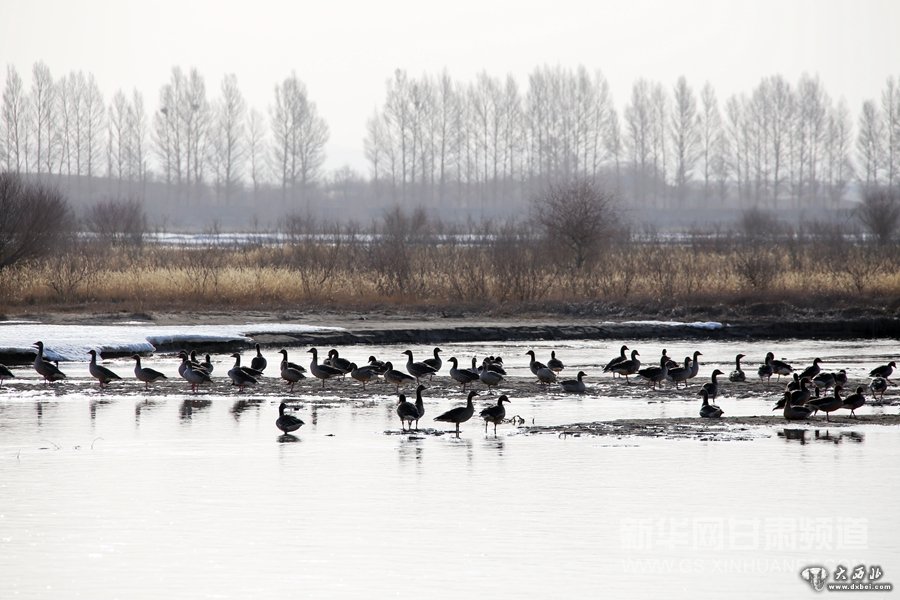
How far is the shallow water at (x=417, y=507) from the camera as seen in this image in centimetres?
946

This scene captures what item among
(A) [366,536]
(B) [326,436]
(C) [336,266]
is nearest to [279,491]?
(A) [366,536]

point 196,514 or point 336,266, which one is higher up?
point 336,266

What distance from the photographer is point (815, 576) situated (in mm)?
9570

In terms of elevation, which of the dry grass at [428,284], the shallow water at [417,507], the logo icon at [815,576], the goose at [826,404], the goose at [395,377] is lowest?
the logo icon at [815,576]

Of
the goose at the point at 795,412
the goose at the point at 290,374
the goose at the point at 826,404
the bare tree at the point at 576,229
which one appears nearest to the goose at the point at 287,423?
the goose at the point at 290,374

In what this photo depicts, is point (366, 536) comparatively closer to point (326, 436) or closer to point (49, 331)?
point (326, 436)

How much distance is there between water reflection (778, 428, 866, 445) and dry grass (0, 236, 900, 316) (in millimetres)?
18901

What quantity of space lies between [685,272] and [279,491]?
1141 inches

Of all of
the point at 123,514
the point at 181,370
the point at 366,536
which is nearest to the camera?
the point at 366,536

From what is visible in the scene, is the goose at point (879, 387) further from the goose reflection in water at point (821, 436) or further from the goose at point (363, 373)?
the goose at point (363, 373)

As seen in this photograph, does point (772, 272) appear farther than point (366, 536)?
Yes

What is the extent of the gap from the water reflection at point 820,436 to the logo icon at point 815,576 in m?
5.65

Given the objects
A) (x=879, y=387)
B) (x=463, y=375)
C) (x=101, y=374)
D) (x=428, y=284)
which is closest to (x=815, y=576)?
(x=879, y=387)

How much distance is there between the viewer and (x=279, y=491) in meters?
12.4
